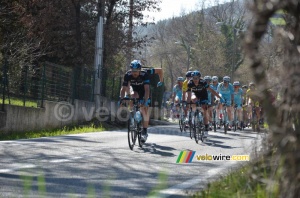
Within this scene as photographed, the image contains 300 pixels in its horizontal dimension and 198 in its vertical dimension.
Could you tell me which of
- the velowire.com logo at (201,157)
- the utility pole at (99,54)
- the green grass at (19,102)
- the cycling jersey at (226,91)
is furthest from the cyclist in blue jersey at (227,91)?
the velowire.com logo at (201,157)

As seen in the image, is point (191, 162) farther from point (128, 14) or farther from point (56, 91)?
point (128, 14)

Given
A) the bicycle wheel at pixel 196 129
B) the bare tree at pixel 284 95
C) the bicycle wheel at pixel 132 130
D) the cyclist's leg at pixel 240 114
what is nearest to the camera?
the bare tree at pixel 284 95

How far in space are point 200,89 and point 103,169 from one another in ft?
29.0

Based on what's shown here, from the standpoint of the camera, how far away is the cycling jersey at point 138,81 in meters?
15.0

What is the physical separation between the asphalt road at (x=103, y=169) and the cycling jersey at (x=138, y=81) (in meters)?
1.15

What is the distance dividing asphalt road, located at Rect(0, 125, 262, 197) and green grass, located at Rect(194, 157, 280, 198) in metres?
0.27

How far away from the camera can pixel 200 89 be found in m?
19.0

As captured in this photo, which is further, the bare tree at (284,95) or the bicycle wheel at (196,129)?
the bicycle wheel at (196,129)

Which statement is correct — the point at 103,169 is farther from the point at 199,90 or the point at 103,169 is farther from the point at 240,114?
the point at 240,114

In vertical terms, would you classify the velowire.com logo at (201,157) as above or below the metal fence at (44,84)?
below

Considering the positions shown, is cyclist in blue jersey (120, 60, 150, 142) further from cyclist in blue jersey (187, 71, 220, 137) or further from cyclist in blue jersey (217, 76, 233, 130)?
cyclist in blue jersey (217, 76, 233, 130)

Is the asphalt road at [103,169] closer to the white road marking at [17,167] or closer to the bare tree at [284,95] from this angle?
the white road marking at [17,167]

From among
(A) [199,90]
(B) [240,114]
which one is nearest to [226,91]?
(B) [240,114]

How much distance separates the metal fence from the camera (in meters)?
21.5
